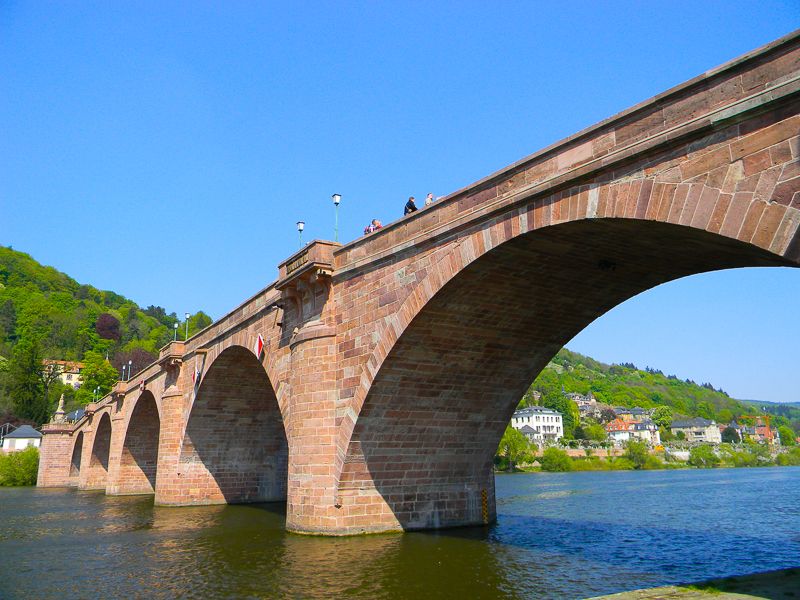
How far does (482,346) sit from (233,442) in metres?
17.9

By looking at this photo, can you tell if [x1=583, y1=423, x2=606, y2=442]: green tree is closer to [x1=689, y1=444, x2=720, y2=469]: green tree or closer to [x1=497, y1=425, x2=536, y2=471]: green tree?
[x1=689, y1=444, x2=720, y2=469]: green tree

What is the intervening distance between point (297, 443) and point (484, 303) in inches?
267

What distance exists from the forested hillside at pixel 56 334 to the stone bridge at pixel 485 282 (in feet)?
223

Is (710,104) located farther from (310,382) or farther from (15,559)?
(15,559)

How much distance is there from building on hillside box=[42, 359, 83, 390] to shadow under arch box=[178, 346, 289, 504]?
79.1 metres

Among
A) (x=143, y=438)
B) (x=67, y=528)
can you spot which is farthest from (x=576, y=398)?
(x=67, y=528)

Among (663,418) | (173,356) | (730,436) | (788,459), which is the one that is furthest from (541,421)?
(173,356)

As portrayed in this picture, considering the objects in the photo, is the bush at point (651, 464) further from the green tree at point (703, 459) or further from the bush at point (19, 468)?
the bush at point (19, 468)

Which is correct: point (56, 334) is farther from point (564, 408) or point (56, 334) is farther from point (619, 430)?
point (619, 430)

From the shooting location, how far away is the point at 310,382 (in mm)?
17781

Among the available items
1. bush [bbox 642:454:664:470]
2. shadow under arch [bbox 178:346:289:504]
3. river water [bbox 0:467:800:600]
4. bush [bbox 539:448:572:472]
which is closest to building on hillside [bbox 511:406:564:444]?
bush [bbox 642:454:664:470]

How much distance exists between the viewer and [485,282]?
1402cm

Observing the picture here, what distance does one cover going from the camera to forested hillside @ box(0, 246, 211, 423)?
3282 inches

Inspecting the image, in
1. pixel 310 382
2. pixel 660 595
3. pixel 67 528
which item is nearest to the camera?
pixel 660 595
